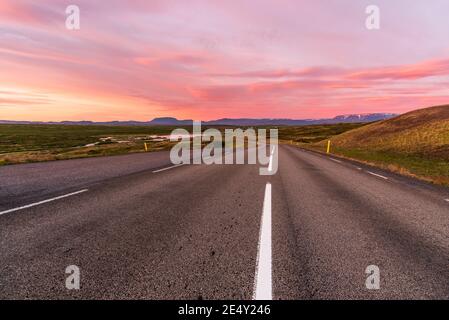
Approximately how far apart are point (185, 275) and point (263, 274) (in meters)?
0.94

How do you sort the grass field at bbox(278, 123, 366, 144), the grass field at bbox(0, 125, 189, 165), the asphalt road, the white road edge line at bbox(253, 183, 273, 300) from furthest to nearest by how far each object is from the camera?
the grass field at bbox(278, 123, 366, 144), the grass field at bbox(0, 125, 189, 165), the asphalt road, the white road edge line at bbox(253, 183, 273, 300)

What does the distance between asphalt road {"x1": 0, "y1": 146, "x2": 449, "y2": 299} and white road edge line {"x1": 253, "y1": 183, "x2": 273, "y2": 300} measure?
1 centimetres

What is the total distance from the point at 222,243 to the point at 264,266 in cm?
91

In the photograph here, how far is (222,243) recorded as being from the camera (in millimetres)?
4031

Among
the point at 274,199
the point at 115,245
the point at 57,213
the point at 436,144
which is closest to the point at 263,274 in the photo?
the point at 115,245

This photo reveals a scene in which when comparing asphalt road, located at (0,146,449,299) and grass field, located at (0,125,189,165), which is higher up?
grass field, located at (0,125,189,165)

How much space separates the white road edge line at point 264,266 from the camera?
2.76 meters

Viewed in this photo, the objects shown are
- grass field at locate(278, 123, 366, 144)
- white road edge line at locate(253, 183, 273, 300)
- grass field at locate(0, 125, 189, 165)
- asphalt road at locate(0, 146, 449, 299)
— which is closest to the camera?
white road edge line at locate(253, 183, 273, 300)

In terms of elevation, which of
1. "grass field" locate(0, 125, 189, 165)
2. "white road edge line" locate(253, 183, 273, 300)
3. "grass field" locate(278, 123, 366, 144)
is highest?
"grass field" locate(278, 123, 366, 144)

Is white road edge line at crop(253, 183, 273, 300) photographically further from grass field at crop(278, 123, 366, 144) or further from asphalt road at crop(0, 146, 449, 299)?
grass field at crop(278, 123, 366, 144)

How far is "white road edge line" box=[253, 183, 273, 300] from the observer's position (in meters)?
2.76

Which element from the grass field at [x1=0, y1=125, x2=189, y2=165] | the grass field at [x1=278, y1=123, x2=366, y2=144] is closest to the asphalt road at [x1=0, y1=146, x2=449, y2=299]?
the grass field at [x1=0, y1=125, x2=189, y2=165]

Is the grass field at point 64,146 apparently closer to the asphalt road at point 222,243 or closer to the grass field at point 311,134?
the asphalt road at point 222,243
